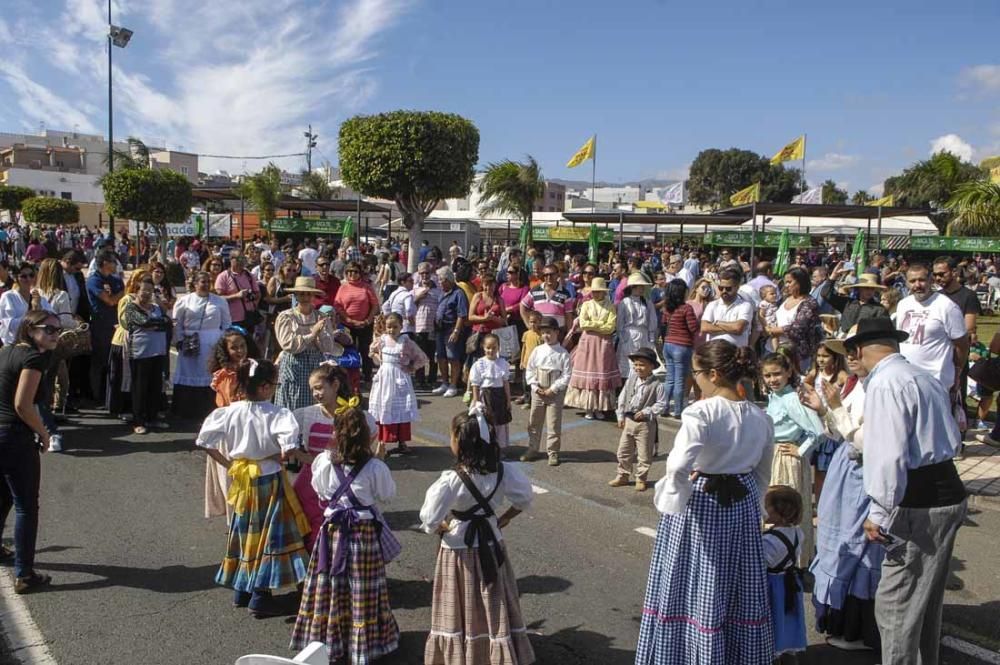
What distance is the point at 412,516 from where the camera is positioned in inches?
253

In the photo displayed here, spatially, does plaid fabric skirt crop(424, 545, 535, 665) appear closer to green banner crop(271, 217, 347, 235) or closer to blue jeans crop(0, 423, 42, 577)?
blue jeans crop(0, 423, 42, 577)

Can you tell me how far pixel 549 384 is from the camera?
785 centimetres

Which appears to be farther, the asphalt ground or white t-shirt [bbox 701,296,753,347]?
white t-shirt [bbox 701,296,753,347]

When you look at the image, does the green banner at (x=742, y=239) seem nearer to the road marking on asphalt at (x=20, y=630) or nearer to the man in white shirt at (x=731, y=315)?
the man in white shirt at (x=731, y=315)

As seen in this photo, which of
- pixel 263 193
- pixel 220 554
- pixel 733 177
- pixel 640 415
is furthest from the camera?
pixel 733 177

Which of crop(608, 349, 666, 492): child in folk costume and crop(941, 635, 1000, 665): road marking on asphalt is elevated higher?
crop(608, 349, 666, 492): child in folk costume

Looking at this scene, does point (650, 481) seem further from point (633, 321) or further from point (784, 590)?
point (784, 590)

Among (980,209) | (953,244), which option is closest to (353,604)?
(980,209)

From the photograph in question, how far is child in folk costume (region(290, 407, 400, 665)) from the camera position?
4.05 meters

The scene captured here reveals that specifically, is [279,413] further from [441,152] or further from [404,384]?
[441,152]

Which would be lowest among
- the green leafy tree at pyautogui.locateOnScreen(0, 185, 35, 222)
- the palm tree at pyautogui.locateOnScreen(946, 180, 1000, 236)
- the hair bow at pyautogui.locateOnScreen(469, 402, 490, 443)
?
the hair bow at pyautogui.locateOnScreen(469, 402, 490, 443)

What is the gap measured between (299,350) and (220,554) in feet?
7.48

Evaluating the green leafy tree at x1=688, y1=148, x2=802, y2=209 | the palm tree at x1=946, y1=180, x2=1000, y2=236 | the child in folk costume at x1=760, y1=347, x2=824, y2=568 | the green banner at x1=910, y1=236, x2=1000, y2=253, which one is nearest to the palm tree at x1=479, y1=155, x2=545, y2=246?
the green banner at x1=910, y1=236, x2=1000, y2=253

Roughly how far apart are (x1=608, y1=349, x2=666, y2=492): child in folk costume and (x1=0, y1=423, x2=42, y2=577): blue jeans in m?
4.56
